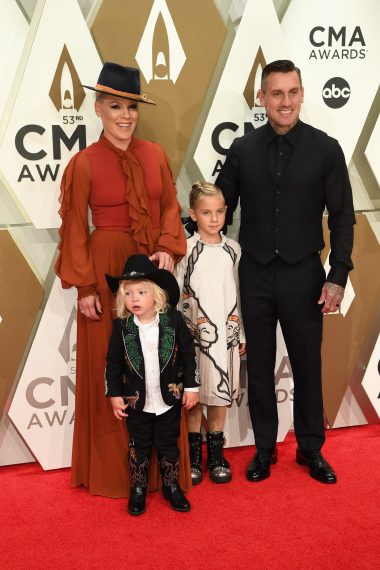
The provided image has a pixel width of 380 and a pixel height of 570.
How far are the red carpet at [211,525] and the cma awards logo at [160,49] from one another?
1823 mm

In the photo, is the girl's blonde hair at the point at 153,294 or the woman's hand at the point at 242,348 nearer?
the girl's blonde hair at the point at 153,294

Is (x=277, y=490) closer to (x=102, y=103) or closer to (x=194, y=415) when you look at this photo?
(x=194, y=415)

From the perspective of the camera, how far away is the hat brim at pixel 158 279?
260 cm

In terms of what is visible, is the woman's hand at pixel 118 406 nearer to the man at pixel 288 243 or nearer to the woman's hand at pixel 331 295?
the man at pixel 288 243

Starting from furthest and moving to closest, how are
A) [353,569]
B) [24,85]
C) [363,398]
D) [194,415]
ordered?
[363,398] → [194,415] → [24,85] → [353,569]

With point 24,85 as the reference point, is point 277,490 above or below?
below

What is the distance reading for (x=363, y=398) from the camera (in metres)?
3.62

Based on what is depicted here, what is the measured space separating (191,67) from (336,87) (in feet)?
2.34

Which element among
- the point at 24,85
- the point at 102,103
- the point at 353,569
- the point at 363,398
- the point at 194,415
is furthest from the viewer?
the point at 363,398

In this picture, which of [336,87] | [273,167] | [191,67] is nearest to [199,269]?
[273,167]

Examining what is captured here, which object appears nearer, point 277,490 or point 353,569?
point 353,569

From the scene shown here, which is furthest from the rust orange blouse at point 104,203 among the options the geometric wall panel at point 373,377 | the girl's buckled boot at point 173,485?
the geometric wall panel at point 373,377

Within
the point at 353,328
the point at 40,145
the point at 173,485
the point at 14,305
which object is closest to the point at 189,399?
the point at 173,485

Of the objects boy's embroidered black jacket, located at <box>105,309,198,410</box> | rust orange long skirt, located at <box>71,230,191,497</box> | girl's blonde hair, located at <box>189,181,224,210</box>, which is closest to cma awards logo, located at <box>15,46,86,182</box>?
rust orange long skirt, located at <box>71,230,191,497</box>
